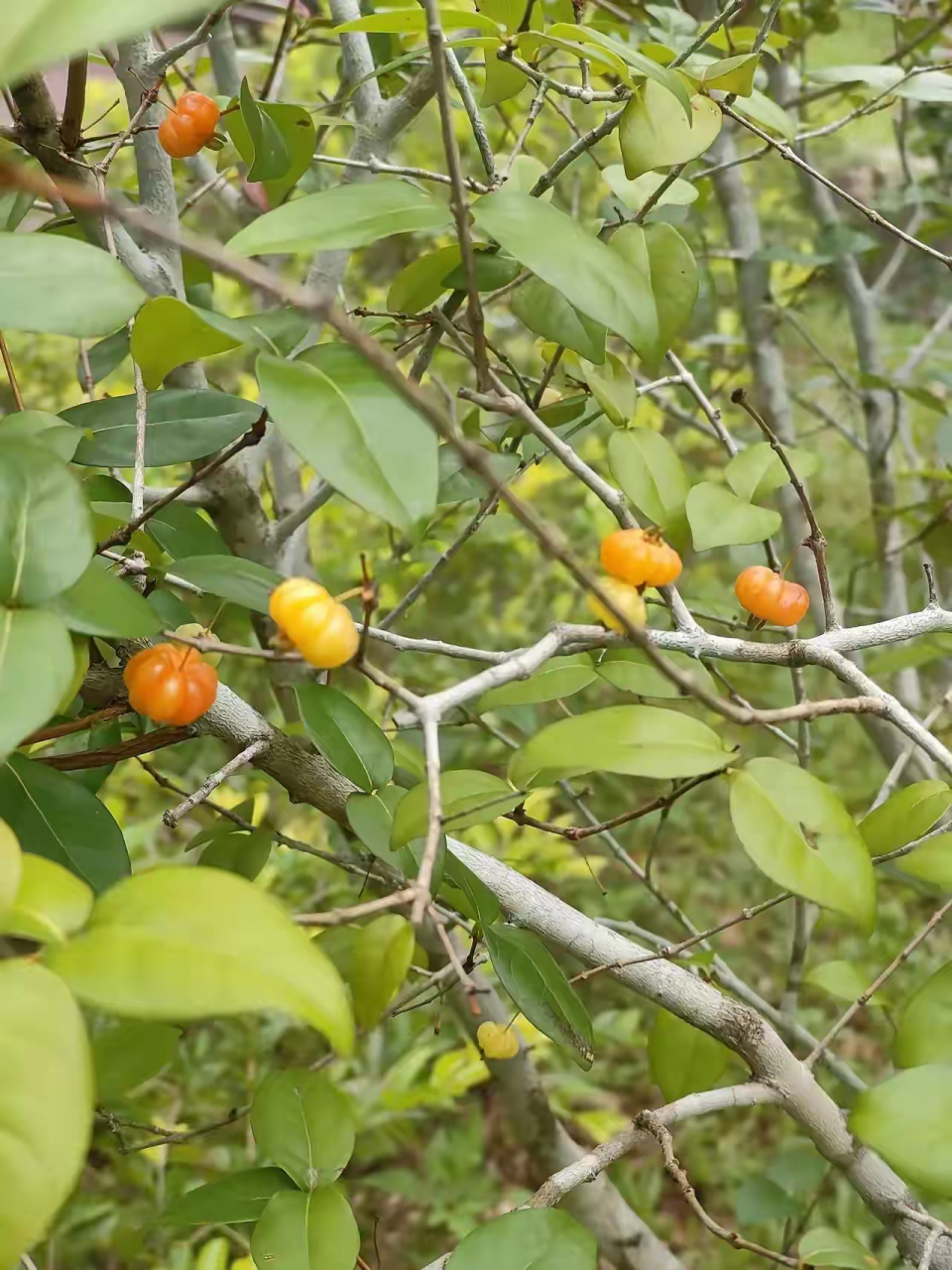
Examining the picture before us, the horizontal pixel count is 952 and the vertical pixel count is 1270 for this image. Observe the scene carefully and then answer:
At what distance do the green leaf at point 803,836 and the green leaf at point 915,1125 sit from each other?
0.33ft

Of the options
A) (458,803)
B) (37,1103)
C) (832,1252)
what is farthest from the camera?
(832,1252)

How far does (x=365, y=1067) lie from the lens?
1.83 meters

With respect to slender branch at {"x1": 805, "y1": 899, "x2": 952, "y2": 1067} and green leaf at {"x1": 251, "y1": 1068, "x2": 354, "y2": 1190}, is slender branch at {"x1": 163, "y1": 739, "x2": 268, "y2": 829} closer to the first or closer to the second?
green leaf at {"x1": 251, "y1": 1068, "x2": 354, "y2": 1190}

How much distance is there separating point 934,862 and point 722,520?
25 cm

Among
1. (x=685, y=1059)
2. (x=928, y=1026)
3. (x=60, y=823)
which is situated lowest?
(x=685, y=1059)

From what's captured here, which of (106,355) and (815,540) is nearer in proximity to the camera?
(815,540)

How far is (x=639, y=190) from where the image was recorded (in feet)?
2.51

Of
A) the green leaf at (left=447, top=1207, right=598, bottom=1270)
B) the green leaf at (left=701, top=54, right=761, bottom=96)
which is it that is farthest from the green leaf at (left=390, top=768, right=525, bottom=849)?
the green leaf at (left=701, top=54, right=761, bottom=96)

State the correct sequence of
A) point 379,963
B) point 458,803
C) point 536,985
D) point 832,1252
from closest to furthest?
point 379,963
point 458,803
point 536,985
point 832,1252

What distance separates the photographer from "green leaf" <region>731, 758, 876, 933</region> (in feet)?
1.45

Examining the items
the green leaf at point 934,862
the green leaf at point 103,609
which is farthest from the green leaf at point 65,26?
the green leaf at point 934,862

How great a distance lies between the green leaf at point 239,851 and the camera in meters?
0.74

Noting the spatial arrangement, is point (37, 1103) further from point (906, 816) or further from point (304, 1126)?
point (906, 816)

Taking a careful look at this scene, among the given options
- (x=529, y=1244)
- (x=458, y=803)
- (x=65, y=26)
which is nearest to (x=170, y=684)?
(x=458, y=803)
